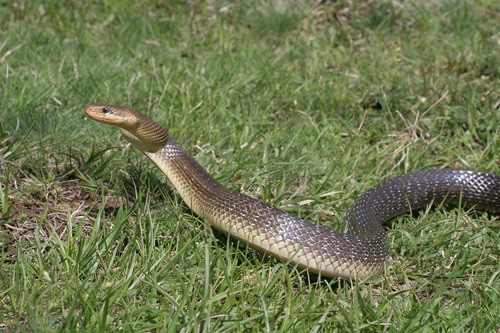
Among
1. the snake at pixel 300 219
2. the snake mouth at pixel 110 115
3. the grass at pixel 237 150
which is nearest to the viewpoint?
the grass at pixel 237 150

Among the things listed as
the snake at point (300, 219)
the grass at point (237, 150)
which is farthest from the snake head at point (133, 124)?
the grass at point (237, 150)

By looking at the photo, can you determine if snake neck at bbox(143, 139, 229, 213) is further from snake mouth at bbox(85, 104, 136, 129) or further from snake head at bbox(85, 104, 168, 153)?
snake mouth at bbox(85, 104, 136, 129)

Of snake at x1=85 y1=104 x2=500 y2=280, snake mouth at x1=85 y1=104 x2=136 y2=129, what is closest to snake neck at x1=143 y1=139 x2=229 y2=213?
snake at x1=85 y1=104 x2=500 y2=280

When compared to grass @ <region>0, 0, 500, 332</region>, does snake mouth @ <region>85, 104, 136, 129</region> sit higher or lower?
higher

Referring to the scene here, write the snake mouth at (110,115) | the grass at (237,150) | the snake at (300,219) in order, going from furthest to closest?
the snake mouth at (110,115) < the snake at (300,219) < the grass at (237,150)

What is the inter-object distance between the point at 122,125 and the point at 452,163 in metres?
2.94

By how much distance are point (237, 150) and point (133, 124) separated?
1122mm

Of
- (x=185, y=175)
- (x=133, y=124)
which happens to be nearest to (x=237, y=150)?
(x=185, y=175)

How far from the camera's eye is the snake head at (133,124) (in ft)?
12.6

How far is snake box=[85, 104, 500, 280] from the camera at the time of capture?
357 cm

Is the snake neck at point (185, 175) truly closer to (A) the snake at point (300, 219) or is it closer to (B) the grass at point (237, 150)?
(A) the snake at point (300, 219)

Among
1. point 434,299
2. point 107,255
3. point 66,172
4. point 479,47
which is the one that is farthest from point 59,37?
point 434,299

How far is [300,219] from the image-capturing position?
3672mm

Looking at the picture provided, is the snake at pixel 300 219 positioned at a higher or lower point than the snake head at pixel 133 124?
lower
